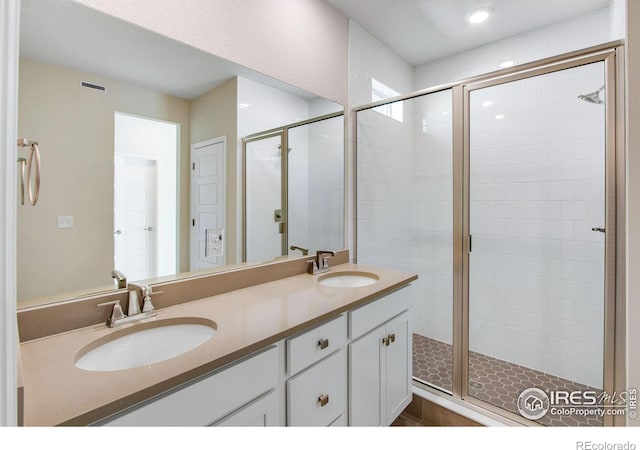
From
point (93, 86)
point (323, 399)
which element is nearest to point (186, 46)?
point (93, 86)

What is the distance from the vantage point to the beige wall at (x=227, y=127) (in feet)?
4.64

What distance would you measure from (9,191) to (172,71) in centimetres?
111

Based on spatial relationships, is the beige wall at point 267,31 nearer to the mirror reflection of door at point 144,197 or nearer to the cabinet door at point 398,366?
the mirror reflection of door at point 144,197

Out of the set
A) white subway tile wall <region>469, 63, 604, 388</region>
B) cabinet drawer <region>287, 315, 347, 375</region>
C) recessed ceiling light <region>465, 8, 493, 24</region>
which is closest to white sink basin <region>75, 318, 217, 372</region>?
cabinet drawer <region>287, 315, 347, 375</region>

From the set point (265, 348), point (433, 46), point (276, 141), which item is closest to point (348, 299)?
point (265, 348)

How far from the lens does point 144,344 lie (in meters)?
1.03

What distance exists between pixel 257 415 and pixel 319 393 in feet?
1.00

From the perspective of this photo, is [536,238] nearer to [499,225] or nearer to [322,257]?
[499,225]

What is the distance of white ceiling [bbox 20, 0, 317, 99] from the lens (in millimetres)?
997

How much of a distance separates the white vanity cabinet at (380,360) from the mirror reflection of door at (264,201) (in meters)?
0.64

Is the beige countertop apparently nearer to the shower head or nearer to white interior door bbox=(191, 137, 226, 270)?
white interior door bbox=(191, 137, 226, 270)

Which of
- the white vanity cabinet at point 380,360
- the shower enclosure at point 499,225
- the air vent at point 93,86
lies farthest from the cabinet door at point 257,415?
the shower enclosure at point 499,225

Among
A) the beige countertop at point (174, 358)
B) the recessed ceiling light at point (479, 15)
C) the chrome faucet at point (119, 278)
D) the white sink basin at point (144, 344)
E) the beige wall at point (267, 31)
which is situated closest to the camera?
the beige countertop at point (174, 358)

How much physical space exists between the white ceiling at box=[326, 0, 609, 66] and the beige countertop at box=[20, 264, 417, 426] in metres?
1.83
